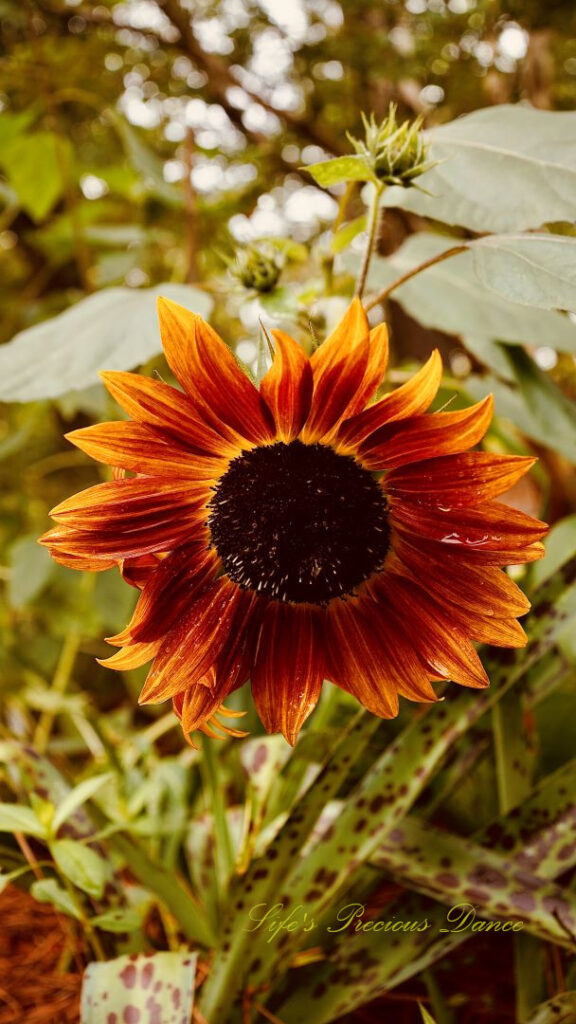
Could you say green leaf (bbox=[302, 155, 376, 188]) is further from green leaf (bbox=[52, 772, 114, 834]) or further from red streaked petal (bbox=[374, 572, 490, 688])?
green leaf (bbox=[52, 772, 114, 834])

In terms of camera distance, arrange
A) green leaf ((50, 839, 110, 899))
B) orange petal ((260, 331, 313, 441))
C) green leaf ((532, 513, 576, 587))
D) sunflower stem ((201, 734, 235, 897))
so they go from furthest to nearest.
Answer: green leaf ((532, 513, 576, 587)) < sunflower stem ((201, 734, 235, 897)) < green leaf ((50, 839, 110, 899)) < orange petal ((260, 331, 313, 441))

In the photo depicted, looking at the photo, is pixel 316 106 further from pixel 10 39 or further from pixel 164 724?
pixel 164 724

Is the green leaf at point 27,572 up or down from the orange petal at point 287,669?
up

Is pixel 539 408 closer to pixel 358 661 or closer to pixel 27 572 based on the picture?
pixel 358 661

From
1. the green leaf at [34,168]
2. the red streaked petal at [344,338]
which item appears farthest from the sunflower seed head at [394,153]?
the green leaf at [34,168]

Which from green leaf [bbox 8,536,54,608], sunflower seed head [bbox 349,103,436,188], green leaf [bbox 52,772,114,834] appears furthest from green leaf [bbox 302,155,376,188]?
green leaf [bbox 8,536,54,608]

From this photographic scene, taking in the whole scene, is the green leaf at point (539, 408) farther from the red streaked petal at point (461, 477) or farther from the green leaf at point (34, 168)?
the green leaf at point (34, 168)

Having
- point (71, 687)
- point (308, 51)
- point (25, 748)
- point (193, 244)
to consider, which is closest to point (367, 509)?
point (25, 748)
